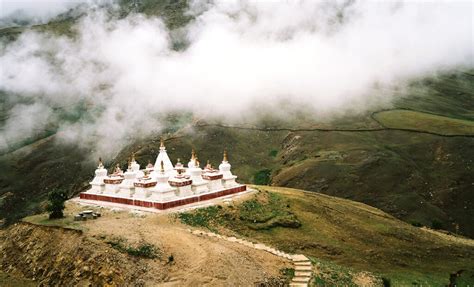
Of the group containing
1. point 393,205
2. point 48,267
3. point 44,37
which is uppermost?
point 44,37

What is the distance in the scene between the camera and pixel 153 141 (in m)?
116

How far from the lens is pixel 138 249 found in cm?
3153

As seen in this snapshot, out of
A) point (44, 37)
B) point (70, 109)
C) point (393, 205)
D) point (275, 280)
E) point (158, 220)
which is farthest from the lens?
point (44, 37)

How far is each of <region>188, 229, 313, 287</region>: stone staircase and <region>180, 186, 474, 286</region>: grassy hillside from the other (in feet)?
3.41

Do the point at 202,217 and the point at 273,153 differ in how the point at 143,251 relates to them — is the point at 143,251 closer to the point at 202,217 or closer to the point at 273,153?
the point at 202,217

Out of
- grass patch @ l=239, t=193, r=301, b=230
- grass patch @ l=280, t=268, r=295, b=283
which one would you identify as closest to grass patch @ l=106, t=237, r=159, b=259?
grass patch @ l=280, t=268, r=295, b=283

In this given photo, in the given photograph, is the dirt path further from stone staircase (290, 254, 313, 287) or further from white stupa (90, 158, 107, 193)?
white stupa (90, 158, 107, 193)

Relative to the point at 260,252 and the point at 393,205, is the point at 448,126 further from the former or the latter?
the point at 260,252

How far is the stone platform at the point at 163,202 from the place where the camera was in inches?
1702

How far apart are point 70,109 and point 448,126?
351 ft

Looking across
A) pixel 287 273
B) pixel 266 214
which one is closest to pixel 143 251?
pixel 287 273

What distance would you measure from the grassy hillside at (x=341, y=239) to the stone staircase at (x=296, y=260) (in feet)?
3.41

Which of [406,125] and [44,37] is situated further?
[44,37]

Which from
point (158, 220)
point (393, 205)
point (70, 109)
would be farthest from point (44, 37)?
point (158, 220)
